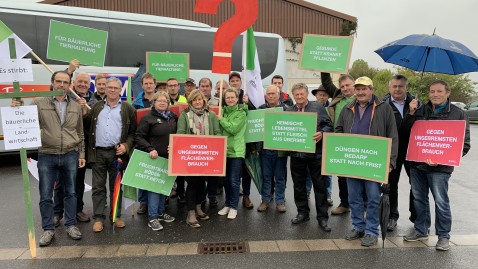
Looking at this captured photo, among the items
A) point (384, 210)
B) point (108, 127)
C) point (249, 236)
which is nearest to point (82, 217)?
point (108, 127)

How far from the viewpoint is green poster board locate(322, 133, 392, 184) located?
13.1ft

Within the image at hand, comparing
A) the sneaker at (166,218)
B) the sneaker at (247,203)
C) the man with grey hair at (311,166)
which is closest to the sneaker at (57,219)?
the sneaker at (166,218)

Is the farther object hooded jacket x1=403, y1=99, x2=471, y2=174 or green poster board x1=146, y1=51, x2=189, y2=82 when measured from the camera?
green poster board x1=146, y1=51, x2=189, y2=82

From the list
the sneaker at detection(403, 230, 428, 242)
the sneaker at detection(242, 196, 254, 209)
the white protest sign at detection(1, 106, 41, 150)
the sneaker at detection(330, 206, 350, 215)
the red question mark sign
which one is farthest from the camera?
the sneaker at detection(242, 196, 254, 209)

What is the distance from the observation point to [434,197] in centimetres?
401

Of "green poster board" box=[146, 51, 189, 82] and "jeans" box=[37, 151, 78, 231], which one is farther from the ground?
"green poster board" box=[146, 51, 189, 82]

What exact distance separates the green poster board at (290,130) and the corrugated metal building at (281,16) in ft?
57.7

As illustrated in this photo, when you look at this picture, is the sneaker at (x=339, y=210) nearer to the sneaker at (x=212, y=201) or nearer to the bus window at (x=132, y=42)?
the sneaker at (x=212, y=201)

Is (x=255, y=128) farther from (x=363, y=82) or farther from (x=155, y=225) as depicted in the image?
(x=155, y=225)

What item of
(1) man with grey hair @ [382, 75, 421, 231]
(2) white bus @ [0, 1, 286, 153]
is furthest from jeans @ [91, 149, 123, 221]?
(2) white bus @ [0, 1, 286, 153]

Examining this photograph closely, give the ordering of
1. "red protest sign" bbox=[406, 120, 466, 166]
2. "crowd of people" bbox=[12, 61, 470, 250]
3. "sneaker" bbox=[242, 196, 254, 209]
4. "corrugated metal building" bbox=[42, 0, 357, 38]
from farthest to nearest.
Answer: "corrugated metal building" bbox=[42, 0, 357, 38] → "sneaker" bbox=[242, 196, 254, 209] → "crowd of people" bbox=[12, 61, 470, 250] → "red protest sign" bbox=[406, 120, 466, 166]

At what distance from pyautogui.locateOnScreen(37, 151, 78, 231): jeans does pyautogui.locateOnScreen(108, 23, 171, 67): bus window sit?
19.4 feet

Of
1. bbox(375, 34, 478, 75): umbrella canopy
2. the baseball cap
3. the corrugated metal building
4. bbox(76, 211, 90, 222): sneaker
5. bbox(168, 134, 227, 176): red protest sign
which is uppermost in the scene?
the corrugated metal building

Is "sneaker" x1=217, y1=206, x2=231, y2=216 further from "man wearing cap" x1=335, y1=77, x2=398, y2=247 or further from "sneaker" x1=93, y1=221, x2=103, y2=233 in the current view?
"man wearing cap" x1=335, y1=77, x2=398, y2=247
